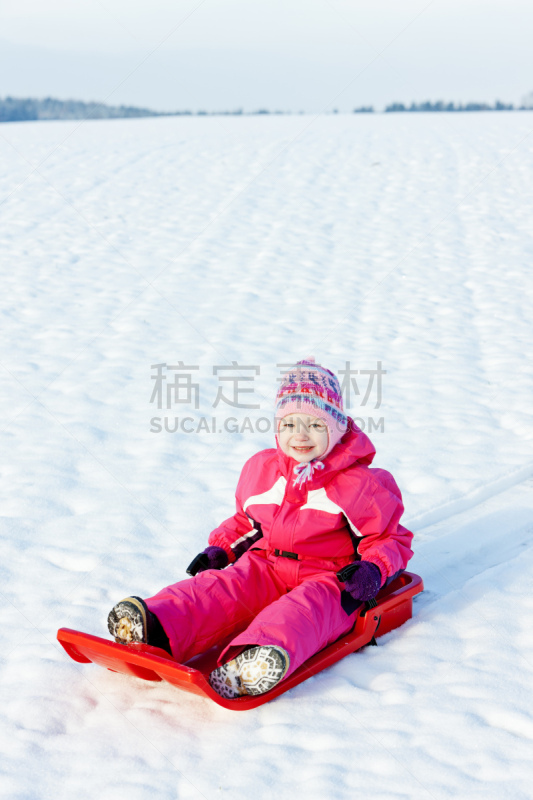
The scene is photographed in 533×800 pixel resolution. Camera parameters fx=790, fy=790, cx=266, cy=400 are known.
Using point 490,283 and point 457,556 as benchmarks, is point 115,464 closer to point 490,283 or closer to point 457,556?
point 457,556

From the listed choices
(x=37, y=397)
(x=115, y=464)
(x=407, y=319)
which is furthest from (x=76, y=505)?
(x=407, y=319)

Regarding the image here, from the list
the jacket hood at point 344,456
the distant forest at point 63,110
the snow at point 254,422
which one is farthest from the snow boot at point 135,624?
the distant forest at point 63,110

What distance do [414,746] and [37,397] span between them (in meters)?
3.25

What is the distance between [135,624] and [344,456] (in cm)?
80

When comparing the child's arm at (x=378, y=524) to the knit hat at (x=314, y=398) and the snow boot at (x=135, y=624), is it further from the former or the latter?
the snow boot at (x=135, y=624)

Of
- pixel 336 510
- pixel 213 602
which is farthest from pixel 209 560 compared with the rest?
pixel 336 510

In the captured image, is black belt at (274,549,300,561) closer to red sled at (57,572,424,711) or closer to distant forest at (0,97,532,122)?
red sled at (57,572,424,711)

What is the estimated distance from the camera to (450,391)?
4688 millimetres

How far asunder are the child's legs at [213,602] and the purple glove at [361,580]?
27 centimetres

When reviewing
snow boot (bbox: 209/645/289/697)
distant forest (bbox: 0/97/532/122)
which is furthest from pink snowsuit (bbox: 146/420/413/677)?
distant forest (bbox: 0/97/532/122)

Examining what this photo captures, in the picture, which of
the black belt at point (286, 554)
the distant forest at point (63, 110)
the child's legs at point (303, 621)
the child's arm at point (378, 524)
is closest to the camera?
the child's legs at point (303, 621)

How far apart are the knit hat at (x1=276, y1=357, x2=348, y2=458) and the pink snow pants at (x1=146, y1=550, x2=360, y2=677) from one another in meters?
0.39

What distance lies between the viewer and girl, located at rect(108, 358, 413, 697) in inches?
85.6

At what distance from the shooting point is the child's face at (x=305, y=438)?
2.41 meters
